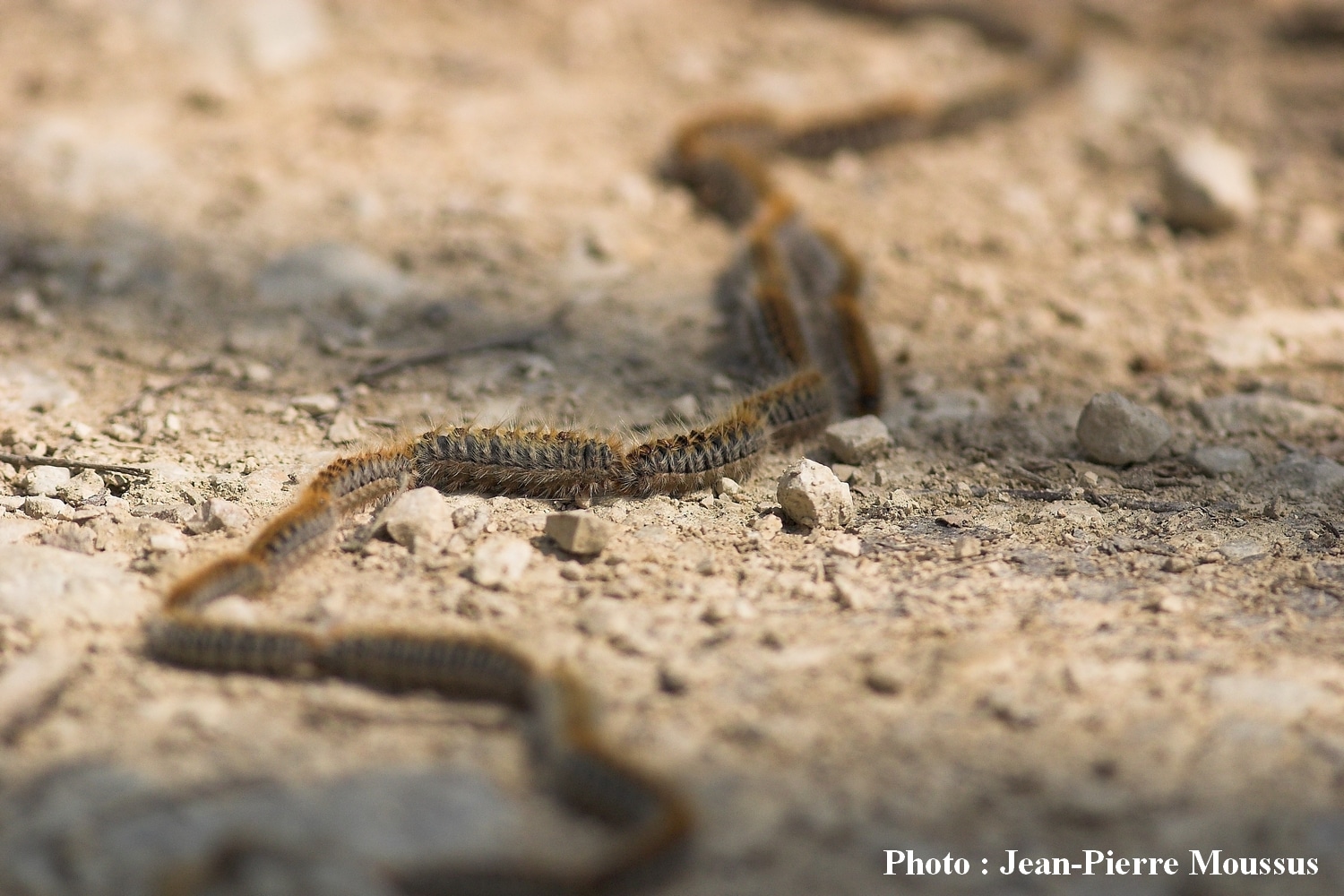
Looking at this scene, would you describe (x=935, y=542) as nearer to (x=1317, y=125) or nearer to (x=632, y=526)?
(x=632, y=526)

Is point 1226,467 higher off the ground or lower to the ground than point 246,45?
lower

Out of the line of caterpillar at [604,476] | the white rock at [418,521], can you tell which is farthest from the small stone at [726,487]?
the white rock at [418,521]

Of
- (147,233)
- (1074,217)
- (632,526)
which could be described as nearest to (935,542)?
(632,526)

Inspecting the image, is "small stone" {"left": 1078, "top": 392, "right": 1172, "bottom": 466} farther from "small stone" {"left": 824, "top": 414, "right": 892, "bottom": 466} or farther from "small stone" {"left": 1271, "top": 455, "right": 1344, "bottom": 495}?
"small stone" {"left": 824, "top": 414, "right": 892, "bottom": 466}

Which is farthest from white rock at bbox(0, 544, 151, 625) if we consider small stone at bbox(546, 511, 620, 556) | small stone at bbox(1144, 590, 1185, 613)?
small stone at bbox(1144, 590, 1185, 613)

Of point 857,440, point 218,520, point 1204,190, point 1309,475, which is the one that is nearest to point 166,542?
point 218,520

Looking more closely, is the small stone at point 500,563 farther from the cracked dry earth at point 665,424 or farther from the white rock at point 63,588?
the white rock at point 63,588

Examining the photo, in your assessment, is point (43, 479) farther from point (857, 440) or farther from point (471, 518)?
point (857, 440)
